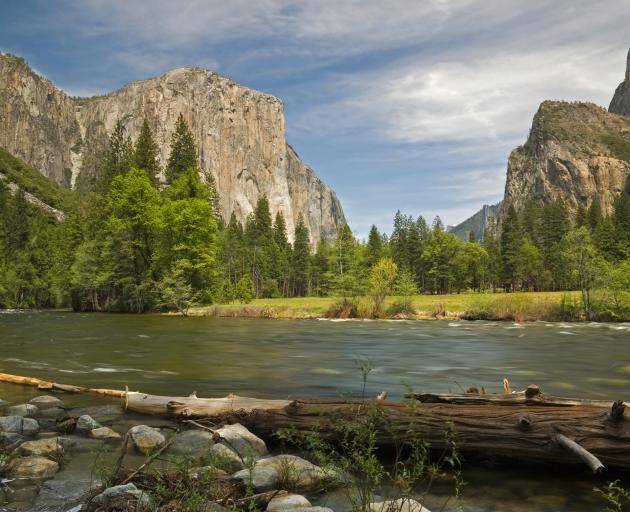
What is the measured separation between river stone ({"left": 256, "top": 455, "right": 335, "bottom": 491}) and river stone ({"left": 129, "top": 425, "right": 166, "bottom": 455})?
205cm

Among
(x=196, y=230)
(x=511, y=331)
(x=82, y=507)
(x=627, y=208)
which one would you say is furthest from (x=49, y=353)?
(x=627, y=208)

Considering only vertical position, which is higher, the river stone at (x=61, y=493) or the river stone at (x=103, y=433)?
the river stone at (x=61, y=493)

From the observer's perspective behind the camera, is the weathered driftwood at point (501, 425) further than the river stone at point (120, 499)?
Yes

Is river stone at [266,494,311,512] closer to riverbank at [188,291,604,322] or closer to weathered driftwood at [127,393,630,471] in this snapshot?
weathered driftwood at [127,393,630,471]

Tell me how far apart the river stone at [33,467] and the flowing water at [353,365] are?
4.07 meters

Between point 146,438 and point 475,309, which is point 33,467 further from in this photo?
point 475,309

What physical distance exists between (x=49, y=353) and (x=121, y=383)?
26.0 feet

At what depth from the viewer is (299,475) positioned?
620cm

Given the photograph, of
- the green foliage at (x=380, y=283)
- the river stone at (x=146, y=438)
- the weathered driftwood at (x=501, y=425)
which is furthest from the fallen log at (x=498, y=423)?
the green foliage at (x=380, y=283)

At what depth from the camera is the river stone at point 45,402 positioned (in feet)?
33.4

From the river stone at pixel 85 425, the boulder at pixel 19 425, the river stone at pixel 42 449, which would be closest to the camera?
the river stone at pixel 42 449

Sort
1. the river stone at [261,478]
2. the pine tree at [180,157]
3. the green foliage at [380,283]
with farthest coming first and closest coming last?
1. the pine tree at [180,157]
2. the green foliage at [380,283]
3. the river stone at [261,478]

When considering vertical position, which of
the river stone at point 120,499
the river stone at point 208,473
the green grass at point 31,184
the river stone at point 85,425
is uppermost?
the green grass at point 31,184

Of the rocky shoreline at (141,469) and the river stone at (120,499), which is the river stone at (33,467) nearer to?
the rocky shoreline at (141,469)
